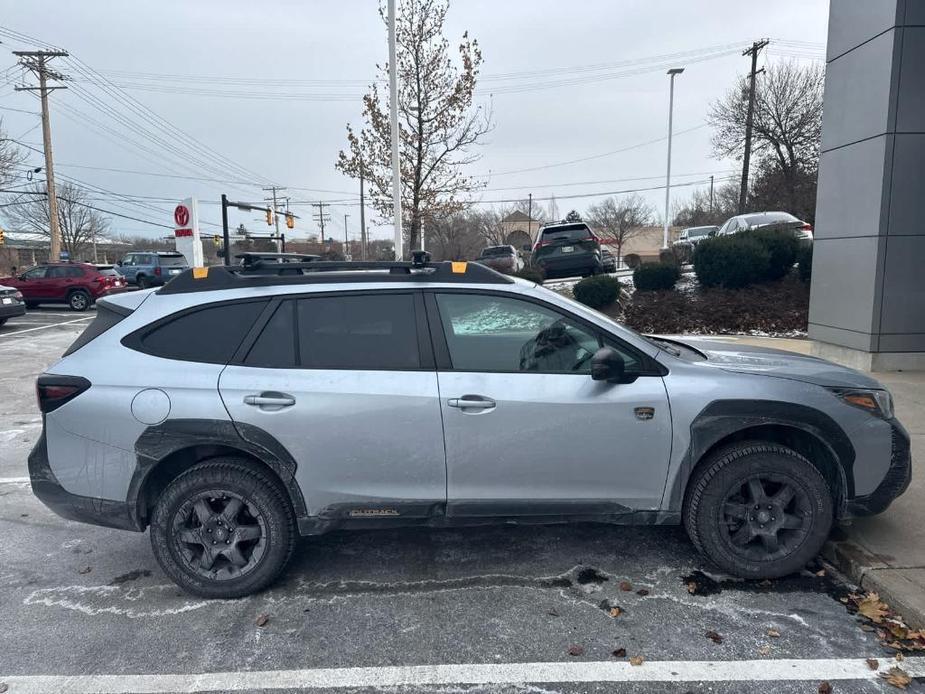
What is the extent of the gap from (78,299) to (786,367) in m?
24.4

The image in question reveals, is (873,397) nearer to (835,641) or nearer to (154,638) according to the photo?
(835,641)

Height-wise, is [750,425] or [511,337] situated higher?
[511,337]

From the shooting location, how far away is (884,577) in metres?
3.40

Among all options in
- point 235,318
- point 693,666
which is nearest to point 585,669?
point 693,666

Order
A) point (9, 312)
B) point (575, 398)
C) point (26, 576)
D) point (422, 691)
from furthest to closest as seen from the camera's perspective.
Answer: point (9, 312), point (26, 576), point (575, 398), point (422, 691)

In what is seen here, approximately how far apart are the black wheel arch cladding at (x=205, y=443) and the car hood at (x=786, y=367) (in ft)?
7.95

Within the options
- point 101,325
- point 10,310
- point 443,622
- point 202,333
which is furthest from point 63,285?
point 443,622

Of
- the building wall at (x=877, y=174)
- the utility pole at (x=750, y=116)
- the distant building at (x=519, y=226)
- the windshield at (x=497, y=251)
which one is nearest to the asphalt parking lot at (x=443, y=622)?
the building wall at (x=877, y=174)

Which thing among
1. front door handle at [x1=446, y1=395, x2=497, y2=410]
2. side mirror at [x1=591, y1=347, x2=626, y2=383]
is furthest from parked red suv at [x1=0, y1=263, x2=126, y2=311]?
side mirror at [x1=591, y1=347, x2=626, y2=383]

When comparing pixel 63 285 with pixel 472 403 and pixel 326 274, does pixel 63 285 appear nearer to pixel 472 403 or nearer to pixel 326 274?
pixel 326 274

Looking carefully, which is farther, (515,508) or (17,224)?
(17,224)

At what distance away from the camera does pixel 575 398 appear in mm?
3367

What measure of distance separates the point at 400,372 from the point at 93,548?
2.56 meters

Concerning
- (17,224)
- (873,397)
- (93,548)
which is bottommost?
(93,548)
